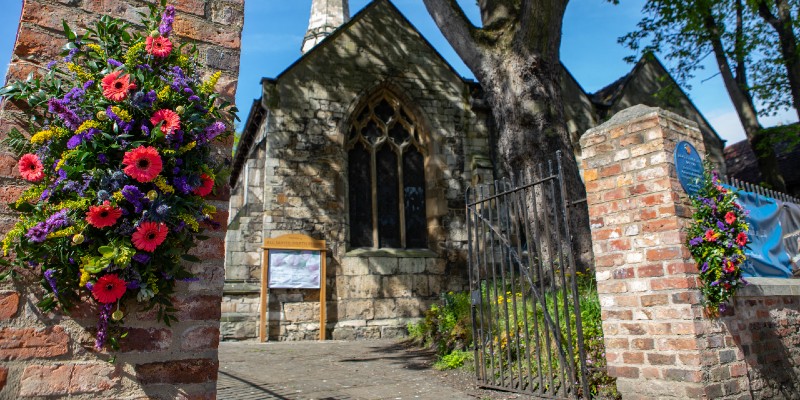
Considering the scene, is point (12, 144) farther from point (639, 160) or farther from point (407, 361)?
point (407, 361)

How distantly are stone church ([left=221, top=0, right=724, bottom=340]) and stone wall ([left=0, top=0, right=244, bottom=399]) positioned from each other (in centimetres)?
800

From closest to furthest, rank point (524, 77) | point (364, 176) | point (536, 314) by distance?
point (536, 314) < point (524, 77) < point (364, 176)

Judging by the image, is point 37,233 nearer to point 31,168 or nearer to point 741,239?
point 31,168

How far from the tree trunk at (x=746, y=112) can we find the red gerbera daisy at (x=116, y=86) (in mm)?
14213

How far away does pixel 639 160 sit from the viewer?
4082 millimetres

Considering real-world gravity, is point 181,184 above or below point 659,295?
above

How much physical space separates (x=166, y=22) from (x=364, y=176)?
9393 millimetres

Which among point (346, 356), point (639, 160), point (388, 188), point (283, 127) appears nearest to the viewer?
point (639, 160)

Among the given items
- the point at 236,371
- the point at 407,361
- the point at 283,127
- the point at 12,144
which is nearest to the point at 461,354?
the point at 407,361

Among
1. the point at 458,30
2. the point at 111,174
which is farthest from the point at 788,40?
the point at 111,174

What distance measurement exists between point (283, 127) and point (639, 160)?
831cm

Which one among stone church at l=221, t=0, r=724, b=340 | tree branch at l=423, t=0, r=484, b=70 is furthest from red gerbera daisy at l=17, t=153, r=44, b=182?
stone church at l=221, t=0, r=724, b=340

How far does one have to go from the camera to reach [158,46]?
2275 mm

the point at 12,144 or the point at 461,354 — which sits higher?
the point at 12,144
